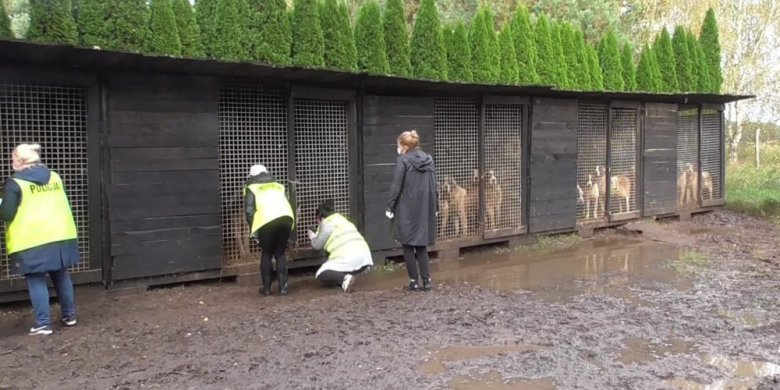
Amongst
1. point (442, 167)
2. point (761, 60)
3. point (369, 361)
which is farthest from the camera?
point (761, 60)

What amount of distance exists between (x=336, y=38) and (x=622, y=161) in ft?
21.6

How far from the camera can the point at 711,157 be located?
1380 centimetres

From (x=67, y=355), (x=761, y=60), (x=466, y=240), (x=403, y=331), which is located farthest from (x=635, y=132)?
(x=761, y=60)

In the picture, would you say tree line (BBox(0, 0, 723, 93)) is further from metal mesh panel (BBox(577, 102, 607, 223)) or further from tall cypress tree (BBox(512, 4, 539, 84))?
metal mesh panel (BBox(577, 102, 607, 223))

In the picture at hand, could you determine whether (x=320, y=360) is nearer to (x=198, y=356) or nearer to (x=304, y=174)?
(x=198, y=356)

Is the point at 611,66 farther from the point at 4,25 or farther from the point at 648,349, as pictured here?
the point at 4,25

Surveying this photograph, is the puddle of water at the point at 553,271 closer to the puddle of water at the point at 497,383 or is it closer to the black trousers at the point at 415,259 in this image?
the black trousers at the point at 415,259

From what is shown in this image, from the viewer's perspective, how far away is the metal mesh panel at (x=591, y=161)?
11.2 m

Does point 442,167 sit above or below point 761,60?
below

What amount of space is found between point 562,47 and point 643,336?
22.9ft

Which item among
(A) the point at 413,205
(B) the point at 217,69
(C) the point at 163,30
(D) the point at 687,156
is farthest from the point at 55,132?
(D) the point at 687,156

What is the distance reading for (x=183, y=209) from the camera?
22.6 ft

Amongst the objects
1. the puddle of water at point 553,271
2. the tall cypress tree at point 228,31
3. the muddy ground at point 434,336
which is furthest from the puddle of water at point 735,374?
the tall cypress tree at point 228,31

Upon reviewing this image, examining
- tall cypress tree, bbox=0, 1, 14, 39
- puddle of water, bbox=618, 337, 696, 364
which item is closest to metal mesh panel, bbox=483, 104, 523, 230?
puddle of water, bbox=618, 337, 696, 364
